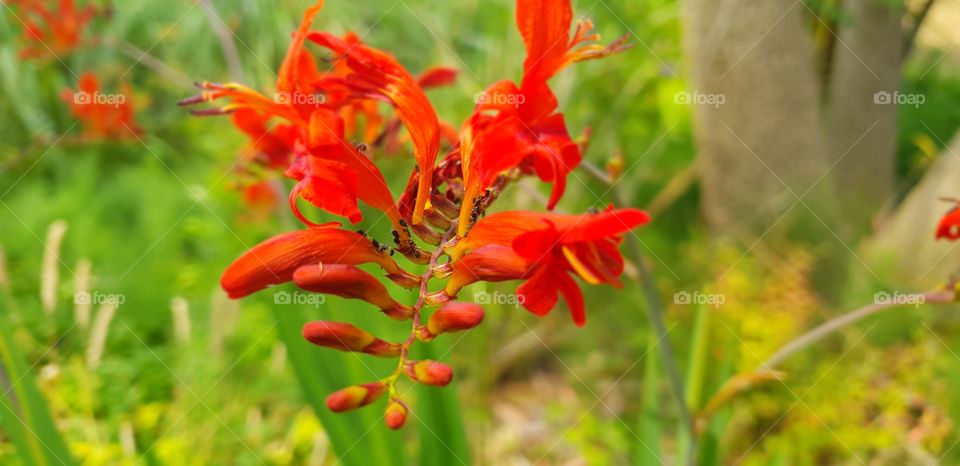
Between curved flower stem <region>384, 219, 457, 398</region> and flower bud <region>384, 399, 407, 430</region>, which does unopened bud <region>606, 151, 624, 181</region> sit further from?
flower bud <region>384, 399, 407, 430</region>

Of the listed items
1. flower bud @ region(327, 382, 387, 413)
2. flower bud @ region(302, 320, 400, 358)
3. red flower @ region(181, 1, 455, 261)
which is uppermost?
red flower @ region(181, 1, 455, 261)

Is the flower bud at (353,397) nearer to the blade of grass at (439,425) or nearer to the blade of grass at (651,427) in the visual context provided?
the blade of grass at (439,425)

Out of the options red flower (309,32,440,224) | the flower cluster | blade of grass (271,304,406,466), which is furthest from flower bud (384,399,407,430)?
blade of grass (271,304,406,466)

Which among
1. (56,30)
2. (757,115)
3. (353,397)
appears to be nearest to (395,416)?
(353,397)

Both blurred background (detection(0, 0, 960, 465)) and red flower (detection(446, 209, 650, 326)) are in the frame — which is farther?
blurred background (detection(0, 0, 960, 465))

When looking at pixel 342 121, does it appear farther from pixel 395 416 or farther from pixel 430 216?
pixel 395 416

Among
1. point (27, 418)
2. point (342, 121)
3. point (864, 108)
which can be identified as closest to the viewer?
point (342, 121)
